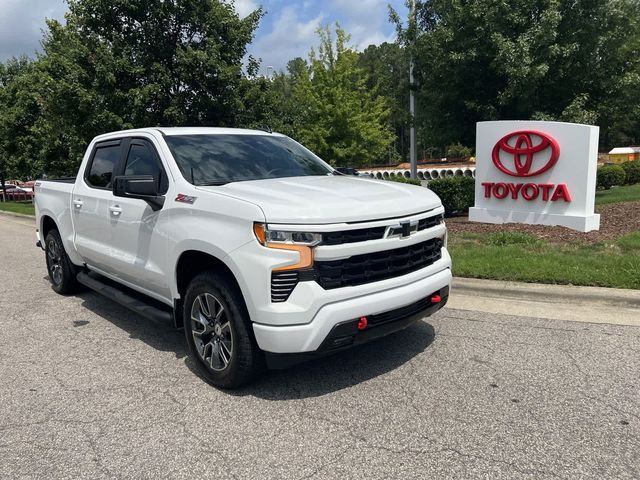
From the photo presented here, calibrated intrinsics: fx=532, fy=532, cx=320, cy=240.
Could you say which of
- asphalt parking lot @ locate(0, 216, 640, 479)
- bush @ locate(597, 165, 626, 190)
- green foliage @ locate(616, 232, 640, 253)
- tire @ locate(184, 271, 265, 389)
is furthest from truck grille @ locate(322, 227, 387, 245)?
bush @ locate(597, 165, 626, 190)

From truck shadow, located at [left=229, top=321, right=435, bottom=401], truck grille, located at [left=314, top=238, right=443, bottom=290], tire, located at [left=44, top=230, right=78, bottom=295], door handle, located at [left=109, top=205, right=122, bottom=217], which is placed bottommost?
truck shadow, located at [left=229, top=321, right=435, bottom=401]

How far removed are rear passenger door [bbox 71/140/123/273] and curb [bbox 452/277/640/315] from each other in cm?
392

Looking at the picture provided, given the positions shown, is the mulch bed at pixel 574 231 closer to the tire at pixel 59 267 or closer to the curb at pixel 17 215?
the tire at pixel 59 267

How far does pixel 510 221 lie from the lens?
34.6ft

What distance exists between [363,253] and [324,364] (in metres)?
1.20

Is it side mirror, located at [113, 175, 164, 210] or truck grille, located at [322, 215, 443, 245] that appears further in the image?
side mirror, located at [113, 175, 164, 210]

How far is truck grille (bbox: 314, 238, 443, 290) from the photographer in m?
3.42

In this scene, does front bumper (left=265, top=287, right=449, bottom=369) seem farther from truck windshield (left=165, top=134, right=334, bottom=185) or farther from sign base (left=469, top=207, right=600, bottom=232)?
sign base (left=469, top=207, right=600, bottom=232)

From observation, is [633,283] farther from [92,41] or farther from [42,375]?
[92,41]

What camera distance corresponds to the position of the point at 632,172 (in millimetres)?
22250

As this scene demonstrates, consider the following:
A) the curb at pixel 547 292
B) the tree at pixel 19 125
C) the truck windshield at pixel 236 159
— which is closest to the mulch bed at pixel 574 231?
the curb at pixel 547 292

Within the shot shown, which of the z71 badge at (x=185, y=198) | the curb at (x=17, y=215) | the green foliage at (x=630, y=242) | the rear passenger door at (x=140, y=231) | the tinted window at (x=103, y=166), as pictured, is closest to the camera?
the z71 badge at (x=185, y=198)

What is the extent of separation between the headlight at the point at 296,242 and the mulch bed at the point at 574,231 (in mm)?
6404

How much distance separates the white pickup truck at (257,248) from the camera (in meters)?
3.37
